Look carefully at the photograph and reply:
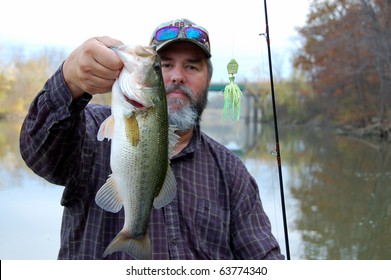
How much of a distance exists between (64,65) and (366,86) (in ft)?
116

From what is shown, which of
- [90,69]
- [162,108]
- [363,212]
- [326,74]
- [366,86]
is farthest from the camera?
[326,74]

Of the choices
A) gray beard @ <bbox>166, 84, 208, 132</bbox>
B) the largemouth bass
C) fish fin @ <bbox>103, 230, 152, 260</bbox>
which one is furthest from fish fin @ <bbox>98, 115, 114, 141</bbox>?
gray beard @ <bbox>166, 84, 208, 132</bbox>

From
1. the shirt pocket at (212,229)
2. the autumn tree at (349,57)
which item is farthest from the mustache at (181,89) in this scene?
the autumn tree at (349,57)

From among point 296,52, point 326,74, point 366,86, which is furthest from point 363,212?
point 296,52

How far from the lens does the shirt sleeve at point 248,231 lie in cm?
286

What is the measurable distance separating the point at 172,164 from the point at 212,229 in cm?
47

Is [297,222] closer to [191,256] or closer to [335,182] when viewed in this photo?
[335,182]

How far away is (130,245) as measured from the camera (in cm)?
210

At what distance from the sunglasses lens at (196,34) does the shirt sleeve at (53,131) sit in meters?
0.93

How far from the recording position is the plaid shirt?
217cm

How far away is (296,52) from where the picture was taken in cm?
4288

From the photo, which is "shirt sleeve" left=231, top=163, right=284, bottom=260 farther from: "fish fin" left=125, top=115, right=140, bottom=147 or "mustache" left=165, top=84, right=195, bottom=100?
"fish fin" left=125, top=115, right=140, bottom=147

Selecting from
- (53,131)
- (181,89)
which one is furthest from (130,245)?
(181,89)

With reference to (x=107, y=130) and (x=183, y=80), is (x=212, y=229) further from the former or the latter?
(x=107, y=130)
